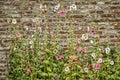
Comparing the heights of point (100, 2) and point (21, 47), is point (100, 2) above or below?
above

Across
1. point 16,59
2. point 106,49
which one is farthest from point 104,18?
point 16,59

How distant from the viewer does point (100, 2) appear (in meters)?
5.97

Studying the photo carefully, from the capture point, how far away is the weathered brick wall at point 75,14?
19.3 ft

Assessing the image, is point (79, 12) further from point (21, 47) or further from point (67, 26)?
point (21, 47)

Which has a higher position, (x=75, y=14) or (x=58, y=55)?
(x=75, y=14)

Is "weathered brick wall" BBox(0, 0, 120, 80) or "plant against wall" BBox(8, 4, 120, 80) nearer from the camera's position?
"plant against wall" BBox(8, 4, 120, 80)

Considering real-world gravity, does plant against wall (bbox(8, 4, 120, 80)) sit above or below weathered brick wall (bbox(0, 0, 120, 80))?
below

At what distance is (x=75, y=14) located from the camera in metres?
5.93

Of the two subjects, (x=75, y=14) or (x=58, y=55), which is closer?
(x=58, y=55)

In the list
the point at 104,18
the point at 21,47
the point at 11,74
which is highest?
the point at 104,18

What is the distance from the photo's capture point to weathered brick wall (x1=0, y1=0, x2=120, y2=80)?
587 cm

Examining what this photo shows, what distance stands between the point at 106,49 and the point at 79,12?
81 centimetres

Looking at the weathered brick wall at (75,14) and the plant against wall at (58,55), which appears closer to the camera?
the plant against wall at (58,55)

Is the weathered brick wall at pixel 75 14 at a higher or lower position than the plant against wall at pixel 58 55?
higher
